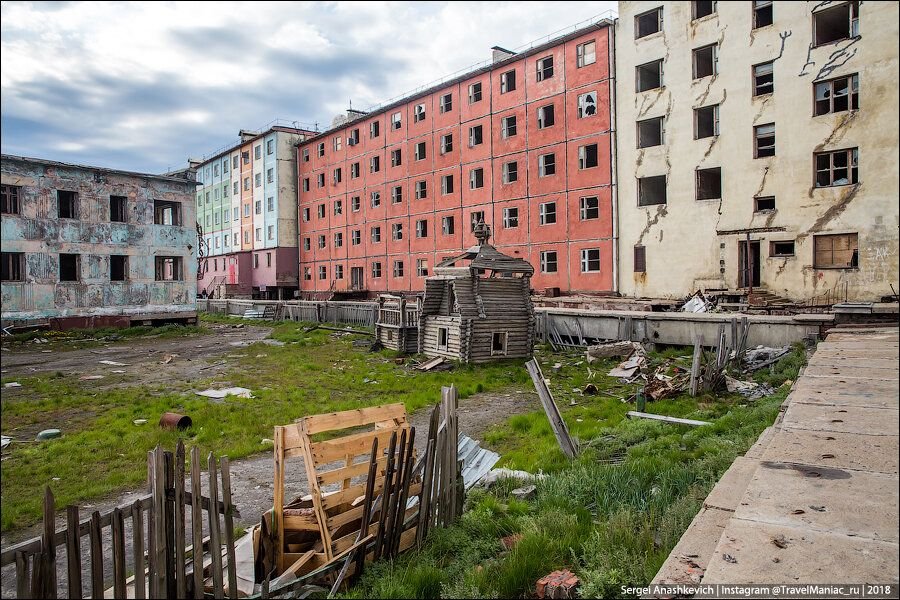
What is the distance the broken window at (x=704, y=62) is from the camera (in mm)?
27875

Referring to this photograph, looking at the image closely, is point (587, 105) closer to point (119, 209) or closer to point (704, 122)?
point (704, 122)

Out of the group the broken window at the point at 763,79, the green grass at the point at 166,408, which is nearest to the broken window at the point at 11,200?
the green grass at the point at 166,408

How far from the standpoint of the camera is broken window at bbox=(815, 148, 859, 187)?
75.8 ft

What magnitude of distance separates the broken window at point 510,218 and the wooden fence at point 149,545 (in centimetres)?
3187

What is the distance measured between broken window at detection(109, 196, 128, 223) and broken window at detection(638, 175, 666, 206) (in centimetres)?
2750

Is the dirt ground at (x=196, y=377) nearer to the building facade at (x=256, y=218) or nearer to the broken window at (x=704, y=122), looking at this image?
the broken window at (x=704, y=122)

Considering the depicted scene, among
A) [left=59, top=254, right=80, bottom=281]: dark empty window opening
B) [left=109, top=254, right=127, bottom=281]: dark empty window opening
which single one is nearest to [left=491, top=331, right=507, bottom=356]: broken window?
[left=109, top=254, right=127, bottom=281]: dark empty window opening

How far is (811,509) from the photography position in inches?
120

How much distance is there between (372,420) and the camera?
634 cm

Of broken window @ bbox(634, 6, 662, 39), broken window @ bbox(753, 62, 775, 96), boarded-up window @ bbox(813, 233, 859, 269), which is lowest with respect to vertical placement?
boarded-up window @ bbox(813, 233, 859, 269)

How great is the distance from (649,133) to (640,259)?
6.61m

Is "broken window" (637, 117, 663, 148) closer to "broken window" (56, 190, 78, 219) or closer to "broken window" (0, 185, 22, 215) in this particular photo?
"broken window" (56, 190, 78, 219)

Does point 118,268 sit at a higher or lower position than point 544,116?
lower

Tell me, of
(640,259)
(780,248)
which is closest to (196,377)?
(640,259)
